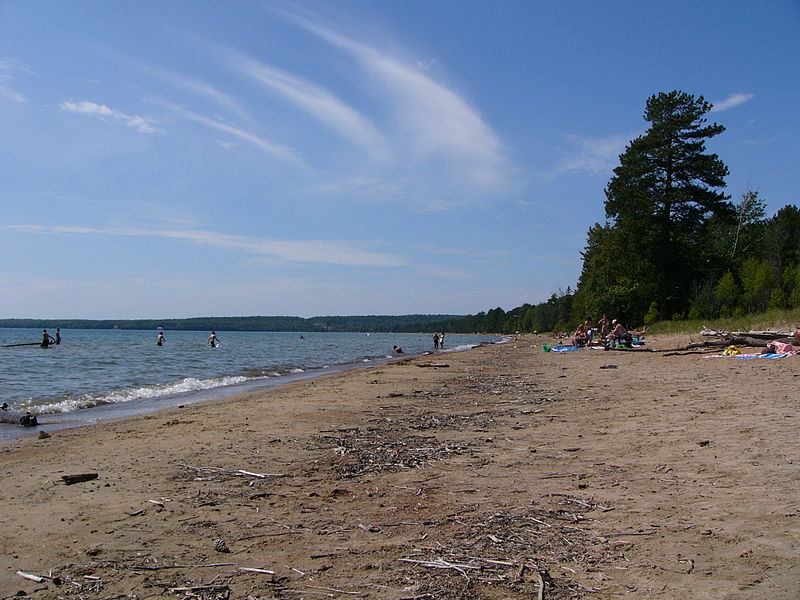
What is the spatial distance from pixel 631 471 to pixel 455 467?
1.70 meters

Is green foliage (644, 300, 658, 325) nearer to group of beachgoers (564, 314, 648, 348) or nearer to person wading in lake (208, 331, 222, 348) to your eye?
group of beachgoers (564, 314, 648, 348)

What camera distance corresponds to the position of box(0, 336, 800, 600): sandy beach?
3342 mm

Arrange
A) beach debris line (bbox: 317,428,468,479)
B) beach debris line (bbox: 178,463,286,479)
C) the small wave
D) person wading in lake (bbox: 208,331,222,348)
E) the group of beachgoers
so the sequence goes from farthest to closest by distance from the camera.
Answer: person wading in lake (bbox: 208,331,222,348), the group of beachgoers, the small wave, beach debris line (bbox: 317,428,468,479), beach debris line (bbox: 178,463,286,479)

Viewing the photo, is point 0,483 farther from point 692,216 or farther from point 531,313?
point 531,313

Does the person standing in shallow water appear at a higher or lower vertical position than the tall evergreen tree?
lower

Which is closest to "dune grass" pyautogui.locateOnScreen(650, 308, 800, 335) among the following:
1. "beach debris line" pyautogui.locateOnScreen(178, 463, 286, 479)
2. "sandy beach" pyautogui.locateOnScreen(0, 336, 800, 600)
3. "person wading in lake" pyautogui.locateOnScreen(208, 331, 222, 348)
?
"sandy beach" pyautogui.locateOnScreen(0, 336, 800, 600)

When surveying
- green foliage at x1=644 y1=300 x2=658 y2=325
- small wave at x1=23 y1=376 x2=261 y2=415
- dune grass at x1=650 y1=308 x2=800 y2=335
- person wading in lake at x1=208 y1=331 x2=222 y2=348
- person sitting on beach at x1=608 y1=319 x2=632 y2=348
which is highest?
green foliage at x1=644 y1=300 x2=658 y2=325

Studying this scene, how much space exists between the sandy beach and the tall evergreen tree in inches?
1268

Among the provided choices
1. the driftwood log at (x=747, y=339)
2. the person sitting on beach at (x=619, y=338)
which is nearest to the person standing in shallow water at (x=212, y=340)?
the person sitting on beach at (x=619, y=338)

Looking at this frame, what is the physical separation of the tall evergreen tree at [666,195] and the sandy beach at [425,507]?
32.2 m

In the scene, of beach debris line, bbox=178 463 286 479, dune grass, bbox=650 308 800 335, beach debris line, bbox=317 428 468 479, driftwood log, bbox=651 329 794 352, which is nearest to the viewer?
beach debris line, bbox=178 463 286 479

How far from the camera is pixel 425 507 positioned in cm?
465

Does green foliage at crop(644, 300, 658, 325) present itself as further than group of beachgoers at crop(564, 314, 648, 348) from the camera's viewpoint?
Yes

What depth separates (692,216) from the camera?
38656mm
